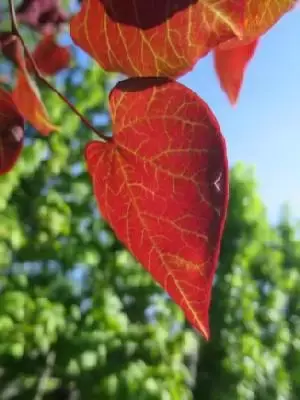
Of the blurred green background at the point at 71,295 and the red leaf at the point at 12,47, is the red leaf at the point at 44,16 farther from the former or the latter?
the blurred green background at the point at 71,295

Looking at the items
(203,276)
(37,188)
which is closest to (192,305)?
(203,276)

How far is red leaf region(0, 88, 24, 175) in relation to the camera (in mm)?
239

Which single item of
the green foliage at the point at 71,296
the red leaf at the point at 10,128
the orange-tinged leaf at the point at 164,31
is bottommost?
the green foliage at the point at 71,296

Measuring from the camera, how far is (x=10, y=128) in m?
0.24

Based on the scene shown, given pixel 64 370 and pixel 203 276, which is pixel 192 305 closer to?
pixel 203 276

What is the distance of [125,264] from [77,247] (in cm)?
22

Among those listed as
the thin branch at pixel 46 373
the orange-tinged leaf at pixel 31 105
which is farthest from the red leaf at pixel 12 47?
the thin branch at pixel 46 373

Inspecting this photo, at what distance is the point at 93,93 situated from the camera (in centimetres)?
192

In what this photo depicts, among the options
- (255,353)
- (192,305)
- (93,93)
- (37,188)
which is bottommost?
(255,353)

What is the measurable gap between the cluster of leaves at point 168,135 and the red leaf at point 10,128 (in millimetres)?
52

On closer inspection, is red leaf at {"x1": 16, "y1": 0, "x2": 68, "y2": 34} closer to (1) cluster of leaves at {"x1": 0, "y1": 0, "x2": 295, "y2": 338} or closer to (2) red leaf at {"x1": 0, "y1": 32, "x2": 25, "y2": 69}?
(2) red leaf at {"x1": 0, "y1": 32, "x2": 25, "y2": 69}

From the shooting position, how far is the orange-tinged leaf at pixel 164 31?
17 centimetres

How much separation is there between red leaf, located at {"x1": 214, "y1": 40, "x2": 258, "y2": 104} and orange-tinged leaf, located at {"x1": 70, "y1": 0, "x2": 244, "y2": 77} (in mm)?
66

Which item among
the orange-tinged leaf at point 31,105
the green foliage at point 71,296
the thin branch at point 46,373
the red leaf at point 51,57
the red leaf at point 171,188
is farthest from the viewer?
the thin branch at point 46,373
